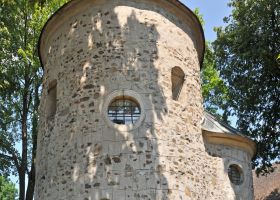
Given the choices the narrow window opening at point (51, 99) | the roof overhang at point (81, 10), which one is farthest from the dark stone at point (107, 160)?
the roof overhang at point (81, 10)

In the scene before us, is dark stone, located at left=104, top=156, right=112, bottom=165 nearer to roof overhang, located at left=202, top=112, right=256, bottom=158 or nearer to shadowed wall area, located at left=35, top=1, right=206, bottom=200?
shadowed wall area, located at left=35, top=1, right=206, bottom=200

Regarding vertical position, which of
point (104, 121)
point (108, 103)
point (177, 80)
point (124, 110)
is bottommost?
point (104, 121)

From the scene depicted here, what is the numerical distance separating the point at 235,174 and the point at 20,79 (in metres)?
9.83

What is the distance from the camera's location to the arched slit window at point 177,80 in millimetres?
10949

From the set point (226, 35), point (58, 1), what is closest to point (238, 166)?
point (226, 35)

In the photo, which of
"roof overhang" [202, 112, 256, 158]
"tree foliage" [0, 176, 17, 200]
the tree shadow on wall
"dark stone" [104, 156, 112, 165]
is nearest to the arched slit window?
the tree shadow on wall

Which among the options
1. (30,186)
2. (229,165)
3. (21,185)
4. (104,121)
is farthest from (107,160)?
(30,186)

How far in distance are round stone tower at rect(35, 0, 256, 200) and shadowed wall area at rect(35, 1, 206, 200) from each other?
24 millimetres

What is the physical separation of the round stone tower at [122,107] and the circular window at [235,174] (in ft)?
2.91

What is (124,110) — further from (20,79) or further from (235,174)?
(20,79)

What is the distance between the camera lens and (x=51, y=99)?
1146 centimetres

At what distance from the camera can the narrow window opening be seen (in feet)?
36.8

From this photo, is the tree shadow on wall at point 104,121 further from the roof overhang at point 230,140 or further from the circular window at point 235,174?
the circular window at point 235,174

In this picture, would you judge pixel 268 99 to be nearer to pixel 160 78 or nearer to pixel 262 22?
pixel 262 22
